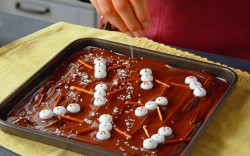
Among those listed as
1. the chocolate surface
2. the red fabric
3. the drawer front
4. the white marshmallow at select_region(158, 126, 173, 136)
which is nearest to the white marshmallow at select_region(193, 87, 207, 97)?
the chocolate surface

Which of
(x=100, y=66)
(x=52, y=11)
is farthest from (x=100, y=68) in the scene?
(x=52, y=11)

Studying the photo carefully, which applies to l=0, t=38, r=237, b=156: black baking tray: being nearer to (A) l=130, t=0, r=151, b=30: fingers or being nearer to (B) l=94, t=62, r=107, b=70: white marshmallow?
(B) l=94, t=62, r=107, b=70: white marshmallow

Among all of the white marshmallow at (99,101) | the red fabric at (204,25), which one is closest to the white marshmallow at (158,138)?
the white marshmallow at (99,101)

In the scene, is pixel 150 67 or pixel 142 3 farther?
pixel 150 67

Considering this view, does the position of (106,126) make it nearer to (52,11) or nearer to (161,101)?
(161,101)

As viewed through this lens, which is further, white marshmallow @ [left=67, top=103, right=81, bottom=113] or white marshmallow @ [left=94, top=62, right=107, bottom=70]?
white marshmallow @ [left=94, top=62, right=107, bottom=70]

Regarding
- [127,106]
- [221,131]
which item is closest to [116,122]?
[127,106]

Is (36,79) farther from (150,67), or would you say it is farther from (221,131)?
(221,131)
